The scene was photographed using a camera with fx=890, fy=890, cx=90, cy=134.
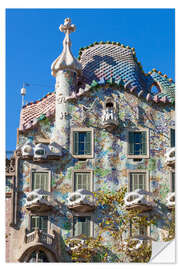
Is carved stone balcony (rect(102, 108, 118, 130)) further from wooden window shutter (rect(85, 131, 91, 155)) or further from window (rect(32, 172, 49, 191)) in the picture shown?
window (rect(32, 172, 49, 191))

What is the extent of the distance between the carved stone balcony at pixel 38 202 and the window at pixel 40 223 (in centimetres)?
30

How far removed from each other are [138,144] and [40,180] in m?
4.55

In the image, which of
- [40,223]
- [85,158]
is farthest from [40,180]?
[85,158]

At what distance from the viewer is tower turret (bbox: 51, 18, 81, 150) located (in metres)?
39.0

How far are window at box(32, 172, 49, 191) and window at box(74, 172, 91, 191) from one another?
1242mm

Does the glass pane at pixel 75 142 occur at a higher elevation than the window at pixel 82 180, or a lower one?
higher

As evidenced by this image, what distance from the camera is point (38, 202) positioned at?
122 feet

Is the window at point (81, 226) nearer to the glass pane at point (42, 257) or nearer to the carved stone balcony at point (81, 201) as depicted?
the carved stone balcony at point (81, 201)

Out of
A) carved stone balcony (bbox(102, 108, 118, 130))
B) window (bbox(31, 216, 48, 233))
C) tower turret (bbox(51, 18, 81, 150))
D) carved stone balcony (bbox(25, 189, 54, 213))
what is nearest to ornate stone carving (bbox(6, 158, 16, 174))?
carved stone balcony (bbox(25, 189, 54, 213))

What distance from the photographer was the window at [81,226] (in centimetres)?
3722

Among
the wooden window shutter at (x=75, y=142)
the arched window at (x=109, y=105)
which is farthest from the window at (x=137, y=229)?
the arched window at (x=109, y=105)

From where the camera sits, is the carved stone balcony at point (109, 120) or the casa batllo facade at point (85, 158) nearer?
the casa batllo facade at point (85, 158)

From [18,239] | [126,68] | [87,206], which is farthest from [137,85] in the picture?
[18,239]
